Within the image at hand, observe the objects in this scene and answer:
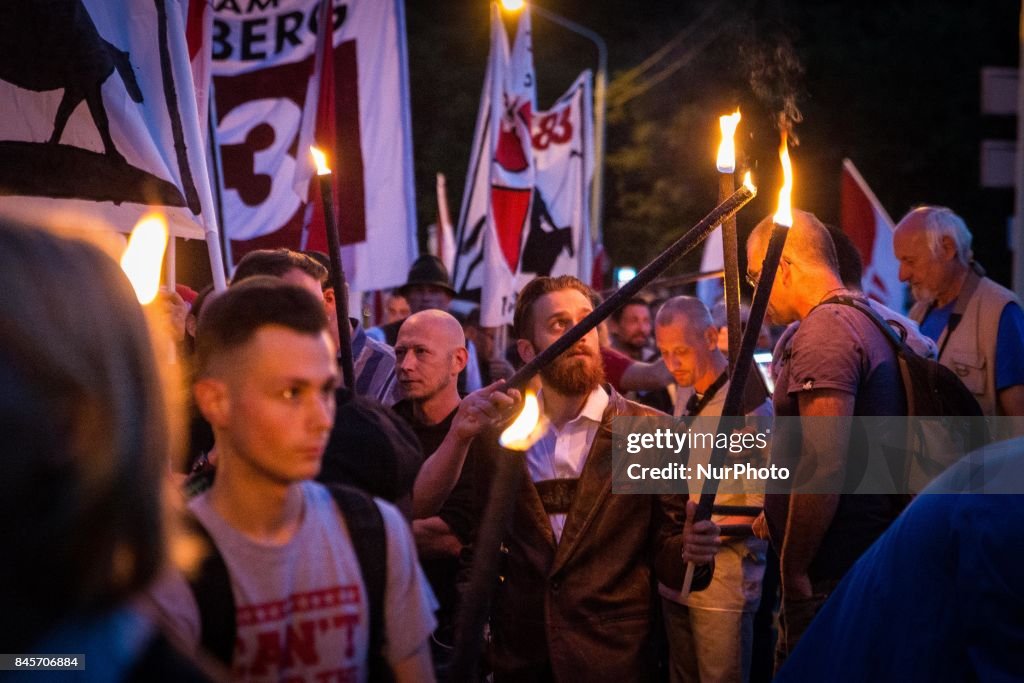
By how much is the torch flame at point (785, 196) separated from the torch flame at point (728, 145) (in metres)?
0.14

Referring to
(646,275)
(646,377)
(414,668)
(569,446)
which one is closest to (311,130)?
(646,377)

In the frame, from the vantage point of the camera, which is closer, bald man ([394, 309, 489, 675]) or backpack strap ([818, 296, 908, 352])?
backpack strap ([818, 296, 908, 352])

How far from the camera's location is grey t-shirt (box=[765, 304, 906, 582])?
385cm

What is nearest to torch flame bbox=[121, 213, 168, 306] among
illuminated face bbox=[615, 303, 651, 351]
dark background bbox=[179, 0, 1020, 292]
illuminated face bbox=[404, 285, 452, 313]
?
illuminated face bbox=[404, 285, 452, 313]

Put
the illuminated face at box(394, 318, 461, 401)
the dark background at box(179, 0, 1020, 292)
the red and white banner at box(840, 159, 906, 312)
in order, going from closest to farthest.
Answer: the illuminated face at box(394, 318, 461, 401) < the red and white banner at box(840, 159, 906, 312) < the dark background at box(179, 0, 1020, 292)

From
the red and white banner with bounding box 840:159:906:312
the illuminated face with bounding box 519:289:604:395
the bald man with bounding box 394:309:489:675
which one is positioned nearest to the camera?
the illuminated face with bounding box 519:289:604:395

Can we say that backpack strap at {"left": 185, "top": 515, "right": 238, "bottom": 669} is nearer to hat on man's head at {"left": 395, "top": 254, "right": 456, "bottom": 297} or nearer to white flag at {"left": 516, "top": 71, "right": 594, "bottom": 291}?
white flag at {"left": 516, "top": 71, "right": 594, "bottom": 291}

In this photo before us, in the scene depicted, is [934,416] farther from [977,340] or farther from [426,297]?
[426,297]

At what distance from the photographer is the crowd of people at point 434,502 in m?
1.20

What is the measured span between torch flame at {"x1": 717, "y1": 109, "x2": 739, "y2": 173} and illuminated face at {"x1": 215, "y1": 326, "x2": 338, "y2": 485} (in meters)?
1.57

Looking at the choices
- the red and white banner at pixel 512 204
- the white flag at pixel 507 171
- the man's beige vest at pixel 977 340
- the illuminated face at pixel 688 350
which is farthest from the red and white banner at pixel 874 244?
the man's beige vest at pixel 977 340

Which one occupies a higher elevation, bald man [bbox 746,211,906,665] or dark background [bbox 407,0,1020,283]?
dark background [bbox 407,0,1020,283]

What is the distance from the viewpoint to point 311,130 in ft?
22.2

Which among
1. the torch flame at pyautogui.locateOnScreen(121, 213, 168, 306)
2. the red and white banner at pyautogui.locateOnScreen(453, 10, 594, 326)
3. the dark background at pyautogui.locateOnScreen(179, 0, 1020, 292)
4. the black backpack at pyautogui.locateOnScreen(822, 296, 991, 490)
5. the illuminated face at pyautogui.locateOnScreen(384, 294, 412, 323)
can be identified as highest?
the dark background at pyautogui.locateOnScreen(179, 0, 1020, 292)
